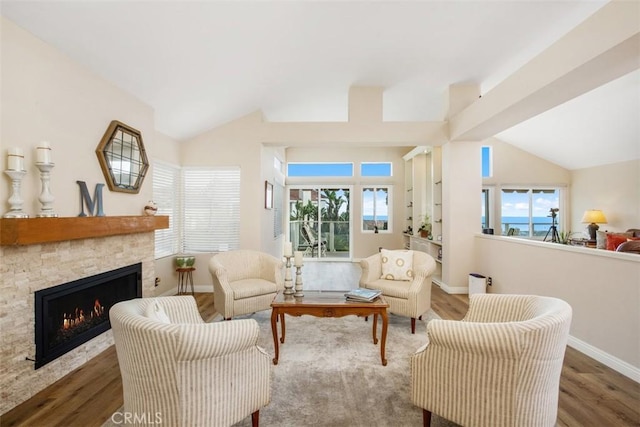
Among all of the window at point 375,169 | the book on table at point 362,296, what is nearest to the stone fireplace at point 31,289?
the book on table at point 362,296

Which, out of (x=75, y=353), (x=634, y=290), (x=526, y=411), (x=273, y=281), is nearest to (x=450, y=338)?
(x=526, y=411)

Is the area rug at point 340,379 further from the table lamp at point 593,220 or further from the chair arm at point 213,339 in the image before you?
the table lamp at point 593,220

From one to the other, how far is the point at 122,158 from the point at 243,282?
187 cm

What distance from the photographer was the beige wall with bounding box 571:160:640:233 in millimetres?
5480

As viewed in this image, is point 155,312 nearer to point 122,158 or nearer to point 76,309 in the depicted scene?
point 76,309

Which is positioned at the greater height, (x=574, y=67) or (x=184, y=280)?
(x=574, y=67)

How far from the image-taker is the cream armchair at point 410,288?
3104 millimetres

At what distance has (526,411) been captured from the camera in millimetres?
1438

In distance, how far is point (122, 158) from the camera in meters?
3.07

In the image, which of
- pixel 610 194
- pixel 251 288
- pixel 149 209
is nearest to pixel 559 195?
pixel 610 194

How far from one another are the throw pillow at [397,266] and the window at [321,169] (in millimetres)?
4561

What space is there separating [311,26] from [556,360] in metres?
3.25

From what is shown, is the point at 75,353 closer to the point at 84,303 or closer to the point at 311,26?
the point at 84,303

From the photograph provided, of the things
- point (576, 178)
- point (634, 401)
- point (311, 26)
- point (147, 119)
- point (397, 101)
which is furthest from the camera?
point (576, 178)
